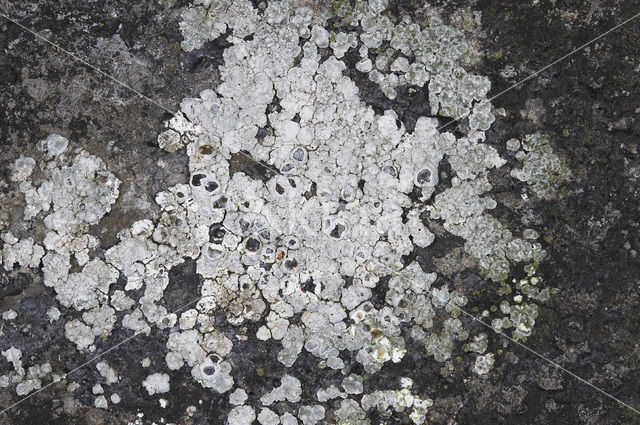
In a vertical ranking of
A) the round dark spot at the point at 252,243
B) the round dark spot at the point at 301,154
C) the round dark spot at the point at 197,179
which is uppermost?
the round dark spot at the point at 301,154

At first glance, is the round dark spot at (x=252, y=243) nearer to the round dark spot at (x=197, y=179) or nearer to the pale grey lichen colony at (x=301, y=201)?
the pale grey lichen colony at (x=301, y=201)

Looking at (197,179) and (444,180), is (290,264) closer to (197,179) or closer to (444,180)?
(197,179)

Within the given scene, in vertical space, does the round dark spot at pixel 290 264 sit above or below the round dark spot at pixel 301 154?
below

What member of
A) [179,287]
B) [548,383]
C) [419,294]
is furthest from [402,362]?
[179,287]

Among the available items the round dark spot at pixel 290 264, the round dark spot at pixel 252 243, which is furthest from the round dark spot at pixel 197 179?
the round dark spot at pixel 290 264

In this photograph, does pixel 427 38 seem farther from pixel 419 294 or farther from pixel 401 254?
pixel 419 294

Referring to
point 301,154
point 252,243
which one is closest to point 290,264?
point 252,243
